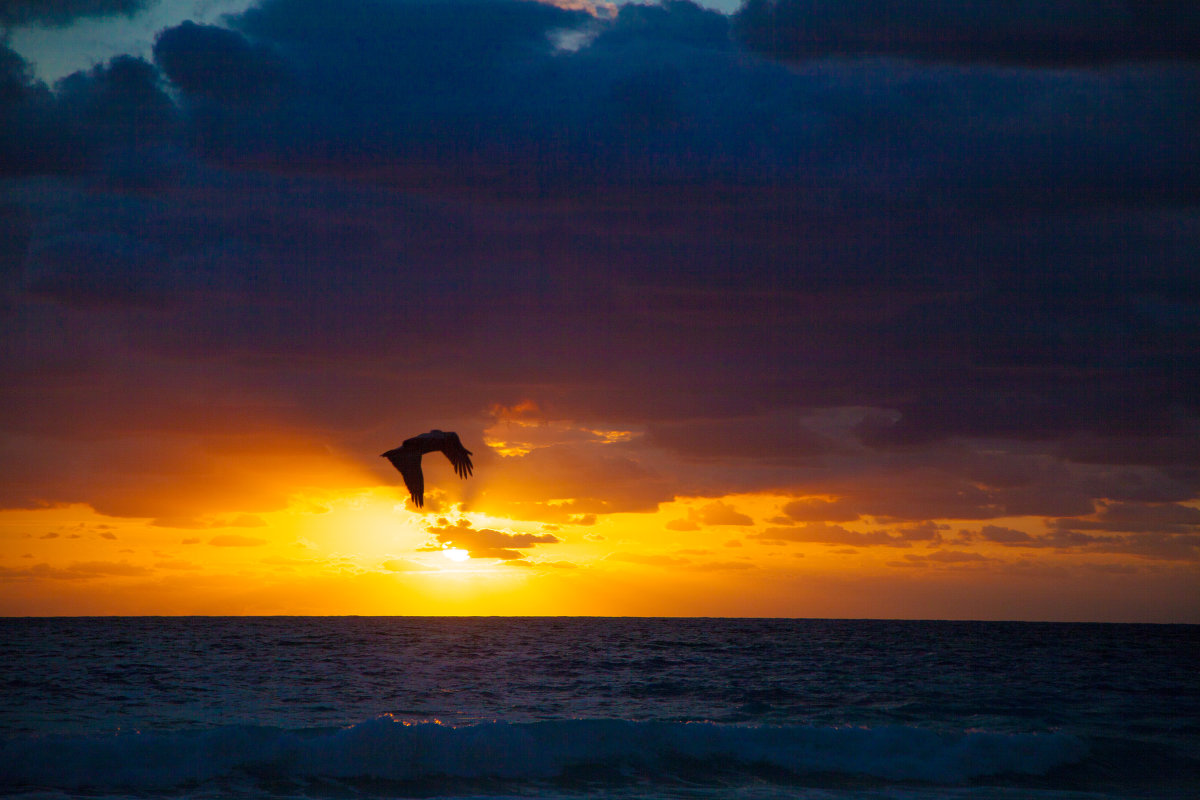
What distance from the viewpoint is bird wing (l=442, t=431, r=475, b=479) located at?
14719 millimetres

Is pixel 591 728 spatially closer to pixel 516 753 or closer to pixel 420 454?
pixel 516 753

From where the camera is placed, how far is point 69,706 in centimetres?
2625

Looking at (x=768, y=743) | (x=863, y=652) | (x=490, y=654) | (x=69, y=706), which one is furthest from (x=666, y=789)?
(x=863, y=652)

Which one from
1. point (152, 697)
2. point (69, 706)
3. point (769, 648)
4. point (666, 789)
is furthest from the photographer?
point (769, 648)

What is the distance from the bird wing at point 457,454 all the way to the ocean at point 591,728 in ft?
20.2

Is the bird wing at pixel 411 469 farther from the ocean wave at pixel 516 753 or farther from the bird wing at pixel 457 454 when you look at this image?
the ocean wave at pixel 516 753

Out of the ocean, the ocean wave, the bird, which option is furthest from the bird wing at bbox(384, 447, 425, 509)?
the ocean wave

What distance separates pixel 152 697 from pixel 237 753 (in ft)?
34.3

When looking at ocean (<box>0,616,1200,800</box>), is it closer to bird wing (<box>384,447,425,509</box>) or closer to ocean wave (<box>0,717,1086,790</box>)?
ocean wave (<box>0,717,1086,790</box>)

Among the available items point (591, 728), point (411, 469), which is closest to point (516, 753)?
point (591, 728)

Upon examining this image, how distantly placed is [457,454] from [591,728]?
9.54 m

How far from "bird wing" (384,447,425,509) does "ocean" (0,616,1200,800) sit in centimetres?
583

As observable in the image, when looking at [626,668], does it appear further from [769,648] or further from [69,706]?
[69,706]

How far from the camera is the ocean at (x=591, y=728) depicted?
1814 centimetres
